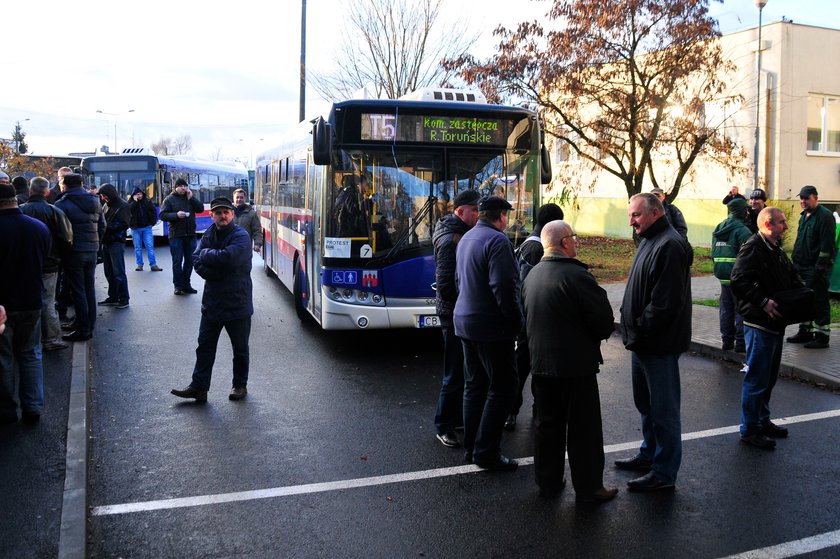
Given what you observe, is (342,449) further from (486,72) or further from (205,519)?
(486,72)

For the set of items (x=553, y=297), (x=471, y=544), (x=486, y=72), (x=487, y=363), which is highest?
(x=486, y=72)

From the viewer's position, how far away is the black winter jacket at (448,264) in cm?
594

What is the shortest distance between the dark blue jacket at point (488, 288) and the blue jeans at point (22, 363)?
3477 mm

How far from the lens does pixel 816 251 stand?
9016 millimetres

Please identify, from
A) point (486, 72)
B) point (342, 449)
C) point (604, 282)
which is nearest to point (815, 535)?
point (342, 449)

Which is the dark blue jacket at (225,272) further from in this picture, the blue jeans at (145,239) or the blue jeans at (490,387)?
the blue jeans at (145,239)

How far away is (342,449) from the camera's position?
5.84 m

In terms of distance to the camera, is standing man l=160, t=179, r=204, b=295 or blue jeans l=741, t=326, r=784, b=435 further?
standing man l=160, t=179, r=204, b=295

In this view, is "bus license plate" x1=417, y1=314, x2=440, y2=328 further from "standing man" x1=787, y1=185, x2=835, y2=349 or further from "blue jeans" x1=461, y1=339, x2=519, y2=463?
"standing man" x1=787, y1=185, x2=835, y2=349

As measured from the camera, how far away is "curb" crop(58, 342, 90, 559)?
4.05 meters

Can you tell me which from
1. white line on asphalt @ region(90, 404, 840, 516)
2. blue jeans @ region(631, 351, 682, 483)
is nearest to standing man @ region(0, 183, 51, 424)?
white line on asphalt @ region(90, 404, 840, 516)

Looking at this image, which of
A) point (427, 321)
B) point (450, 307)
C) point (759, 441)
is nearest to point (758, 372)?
point (759, 441)

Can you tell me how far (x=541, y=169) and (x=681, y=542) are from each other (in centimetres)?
588

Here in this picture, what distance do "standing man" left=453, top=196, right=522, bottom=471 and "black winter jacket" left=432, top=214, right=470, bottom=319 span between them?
443 mm
